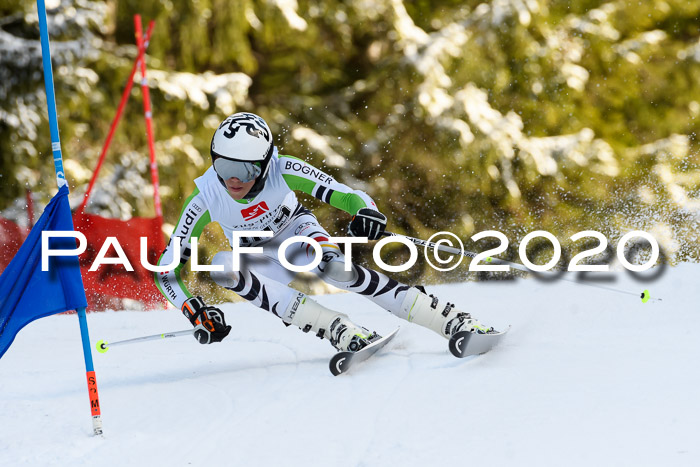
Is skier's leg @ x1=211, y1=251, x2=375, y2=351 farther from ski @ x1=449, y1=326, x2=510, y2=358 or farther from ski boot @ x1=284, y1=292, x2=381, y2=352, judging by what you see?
ski @ x1=449, y1=326, x2=510, y2=358

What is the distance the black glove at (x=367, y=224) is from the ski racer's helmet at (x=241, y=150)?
0.56m

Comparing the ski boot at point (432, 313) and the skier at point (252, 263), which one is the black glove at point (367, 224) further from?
the ski boot at point (432, 313)

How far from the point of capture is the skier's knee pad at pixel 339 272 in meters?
3.87

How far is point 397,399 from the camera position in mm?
3111

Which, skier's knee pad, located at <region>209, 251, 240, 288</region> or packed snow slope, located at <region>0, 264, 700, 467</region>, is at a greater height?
skier's knee pad, located at <region>209, 251, 240, 288</region>

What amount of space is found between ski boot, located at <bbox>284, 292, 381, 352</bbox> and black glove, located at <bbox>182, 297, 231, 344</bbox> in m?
0.37

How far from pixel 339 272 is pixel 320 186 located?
47cm

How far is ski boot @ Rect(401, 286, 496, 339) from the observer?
3906mm

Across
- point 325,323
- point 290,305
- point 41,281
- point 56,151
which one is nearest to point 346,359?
point 325,323

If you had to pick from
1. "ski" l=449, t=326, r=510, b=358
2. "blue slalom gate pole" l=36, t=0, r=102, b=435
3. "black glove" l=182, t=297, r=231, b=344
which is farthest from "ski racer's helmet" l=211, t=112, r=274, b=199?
"ski" l=449, t=326, r=510, b=358

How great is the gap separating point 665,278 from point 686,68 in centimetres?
678

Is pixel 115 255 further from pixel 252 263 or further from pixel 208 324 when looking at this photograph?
pixel 208 324

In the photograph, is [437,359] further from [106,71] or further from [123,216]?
[106,71]

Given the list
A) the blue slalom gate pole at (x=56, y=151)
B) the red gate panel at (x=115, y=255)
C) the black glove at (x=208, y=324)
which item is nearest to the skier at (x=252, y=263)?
the black glove at (x=208, y=324)
